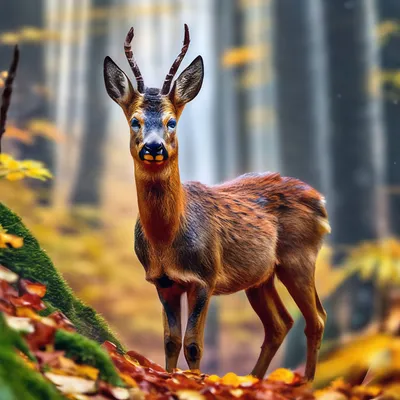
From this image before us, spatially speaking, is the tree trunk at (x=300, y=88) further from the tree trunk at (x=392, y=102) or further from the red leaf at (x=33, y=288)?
the red leaf at (x=33, y=288)

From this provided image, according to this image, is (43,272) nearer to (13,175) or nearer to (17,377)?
(13,175)

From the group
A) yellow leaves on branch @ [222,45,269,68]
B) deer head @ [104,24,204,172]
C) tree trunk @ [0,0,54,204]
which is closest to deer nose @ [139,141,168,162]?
deer head @ [104,24,204,172]

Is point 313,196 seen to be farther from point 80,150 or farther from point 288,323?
point 80,150

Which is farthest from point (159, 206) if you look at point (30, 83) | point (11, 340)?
point (30, 83)

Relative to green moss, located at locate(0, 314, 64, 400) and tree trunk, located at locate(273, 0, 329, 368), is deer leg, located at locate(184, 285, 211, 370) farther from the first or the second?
tree trunk, located at locate(273, 0, 329, 368)

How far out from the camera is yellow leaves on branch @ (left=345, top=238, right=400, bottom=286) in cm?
608

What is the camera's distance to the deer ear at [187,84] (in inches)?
176

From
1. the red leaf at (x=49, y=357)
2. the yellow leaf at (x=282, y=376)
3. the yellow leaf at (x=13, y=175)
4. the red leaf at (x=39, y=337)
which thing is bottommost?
the yellow leaf at (x=282, y=376)

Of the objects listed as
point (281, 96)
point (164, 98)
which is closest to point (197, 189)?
point (164, 98)

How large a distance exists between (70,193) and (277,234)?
6.62 meters

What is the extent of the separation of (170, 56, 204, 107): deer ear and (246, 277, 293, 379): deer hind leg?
5.29ft

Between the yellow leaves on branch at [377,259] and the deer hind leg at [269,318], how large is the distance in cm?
90

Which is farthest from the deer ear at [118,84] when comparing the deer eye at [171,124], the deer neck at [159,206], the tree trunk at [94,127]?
the tree trunk at [94,127]

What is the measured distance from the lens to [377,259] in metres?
6.61
